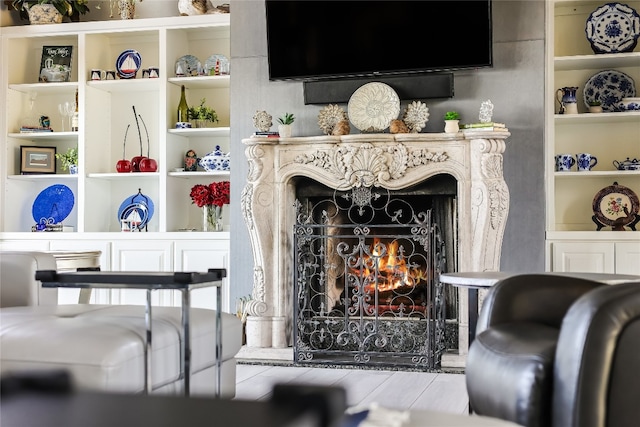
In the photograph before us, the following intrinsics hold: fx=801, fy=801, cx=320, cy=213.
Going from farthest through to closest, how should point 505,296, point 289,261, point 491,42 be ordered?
1. point 289,261
2. point 491,42
3. point 505,296

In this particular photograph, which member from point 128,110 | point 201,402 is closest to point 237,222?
point 128,110

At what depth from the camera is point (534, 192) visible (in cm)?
489

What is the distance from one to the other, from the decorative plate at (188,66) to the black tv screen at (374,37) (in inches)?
35.3

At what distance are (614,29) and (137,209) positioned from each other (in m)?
3.60

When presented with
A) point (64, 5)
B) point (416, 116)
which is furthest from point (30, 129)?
point (416, 116)

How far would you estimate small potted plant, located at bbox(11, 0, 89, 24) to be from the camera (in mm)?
6027

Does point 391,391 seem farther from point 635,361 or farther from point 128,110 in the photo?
point 128,110

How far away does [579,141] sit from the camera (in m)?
5.31

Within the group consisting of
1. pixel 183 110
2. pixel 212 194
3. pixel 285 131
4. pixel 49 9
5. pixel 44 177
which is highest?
pixel 49 9

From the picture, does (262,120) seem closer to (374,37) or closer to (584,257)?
(374,37)

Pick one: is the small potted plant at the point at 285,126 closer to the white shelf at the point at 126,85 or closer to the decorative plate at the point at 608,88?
the white shelf at the point at 126,85

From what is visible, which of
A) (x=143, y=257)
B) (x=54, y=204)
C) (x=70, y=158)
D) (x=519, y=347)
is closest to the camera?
(x=519, y=347)

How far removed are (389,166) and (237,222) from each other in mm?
1147

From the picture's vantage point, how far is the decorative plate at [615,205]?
5.03 m
